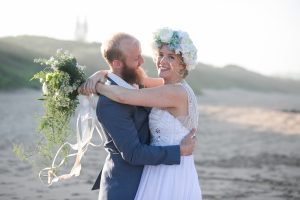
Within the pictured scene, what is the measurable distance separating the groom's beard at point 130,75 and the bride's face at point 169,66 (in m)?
0.18

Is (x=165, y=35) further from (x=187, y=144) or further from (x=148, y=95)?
(x=187, y=144)

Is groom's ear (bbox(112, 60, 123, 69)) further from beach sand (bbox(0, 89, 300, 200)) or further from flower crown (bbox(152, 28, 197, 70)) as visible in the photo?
beach sand (bbox(0, 89, 300, 200))

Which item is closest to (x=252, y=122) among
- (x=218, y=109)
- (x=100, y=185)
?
(x=218, y=109)

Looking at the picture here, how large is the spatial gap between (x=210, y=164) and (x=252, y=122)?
9403 mm

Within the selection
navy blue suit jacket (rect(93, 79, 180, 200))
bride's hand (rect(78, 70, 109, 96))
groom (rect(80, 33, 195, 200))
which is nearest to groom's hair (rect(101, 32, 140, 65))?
groom (rect(80, 33, 195, 200))

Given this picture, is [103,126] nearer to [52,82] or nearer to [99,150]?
[52,82]

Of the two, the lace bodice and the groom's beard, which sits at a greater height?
the groom's beard

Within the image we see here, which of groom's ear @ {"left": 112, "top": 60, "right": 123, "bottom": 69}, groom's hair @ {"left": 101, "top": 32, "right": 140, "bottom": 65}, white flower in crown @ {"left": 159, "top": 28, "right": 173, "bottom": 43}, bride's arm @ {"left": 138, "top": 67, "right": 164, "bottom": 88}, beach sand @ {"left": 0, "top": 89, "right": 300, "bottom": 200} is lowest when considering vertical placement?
beach sand @ {"left": 0, "top": 89, "right": 300, "bottom": 200}

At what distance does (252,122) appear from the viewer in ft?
69.3

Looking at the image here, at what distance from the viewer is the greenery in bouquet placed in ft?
13.9

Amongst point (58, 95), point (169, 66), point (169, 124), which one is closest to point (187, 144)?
point (169, 124)

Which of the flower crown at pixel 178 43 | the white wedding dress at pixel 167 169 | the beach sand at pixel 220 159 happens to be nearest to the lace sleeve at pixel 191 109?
the white wedding dress at pixel 167 169

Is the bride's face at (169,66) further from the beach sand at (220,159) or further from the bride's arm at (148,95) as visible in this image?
the beach sand at (220,159)

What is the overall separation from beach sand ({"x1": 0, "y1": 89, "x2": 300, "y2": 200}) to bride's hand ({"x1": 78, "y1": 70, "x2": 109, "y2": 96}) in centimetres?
44
